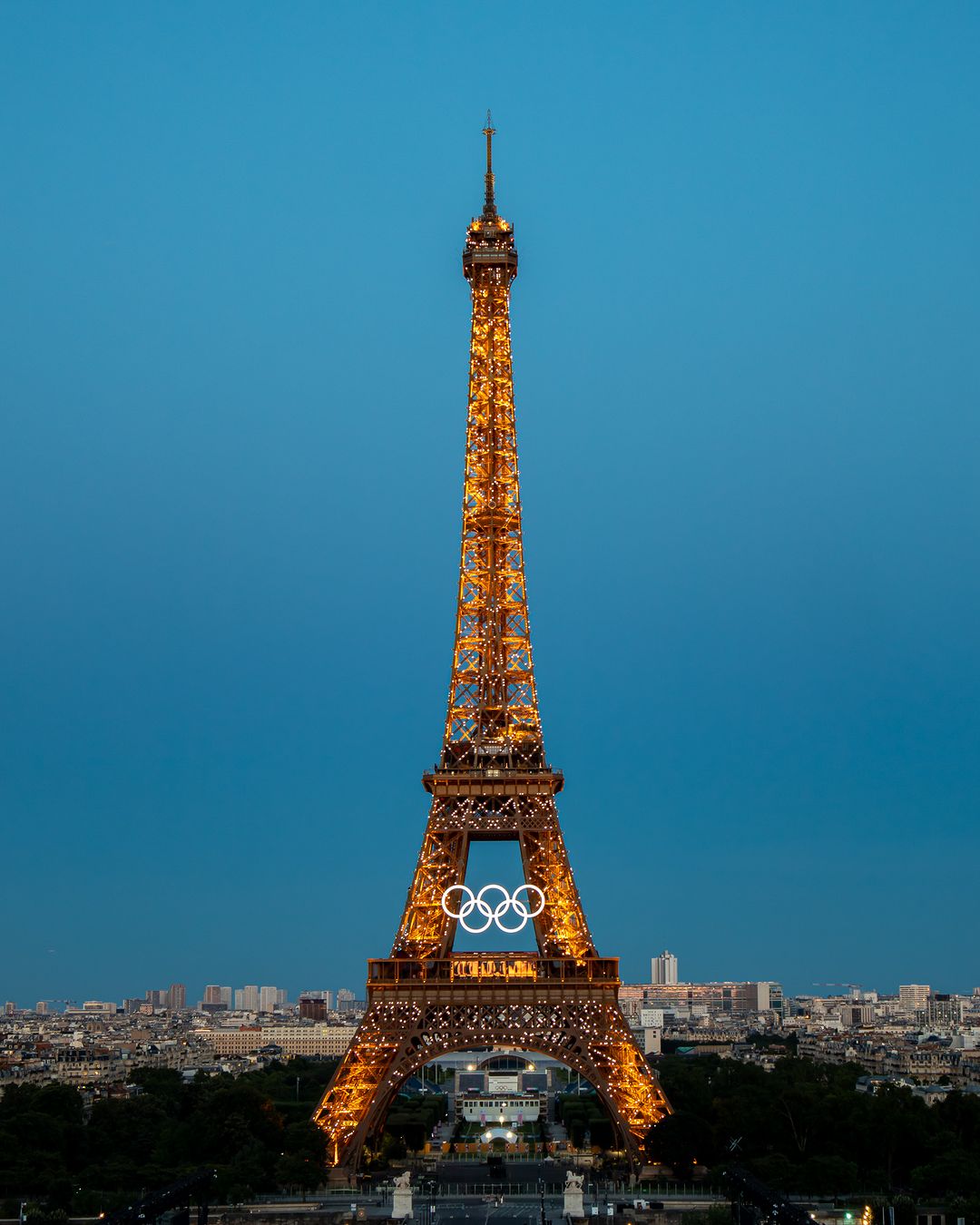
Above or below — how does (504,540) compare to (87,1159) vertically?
above

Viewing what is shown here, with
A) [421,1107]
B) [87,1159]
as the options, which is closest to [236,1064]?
[421,1107]

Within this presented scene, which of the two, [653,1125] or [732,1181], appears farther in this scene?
[653,1125]

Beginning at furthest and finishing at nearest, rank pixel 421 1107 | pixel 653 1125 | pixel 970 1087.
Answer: pixel 970 1087 → pixel 421 1107 → pixel 653 1125

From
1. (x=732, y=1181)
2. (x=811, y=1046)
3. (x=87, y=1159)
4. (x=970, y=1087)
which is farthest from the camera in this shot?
(x=811, y=1046)

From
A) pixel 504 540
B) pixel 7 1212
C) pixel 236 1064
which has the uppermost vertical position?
pixel 504 540

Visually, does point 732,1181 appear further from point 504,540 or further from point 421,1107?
point 421,1107

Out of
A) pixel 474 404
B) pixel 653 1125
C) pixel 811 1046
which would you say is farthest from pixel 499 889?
pixel 811 1046
